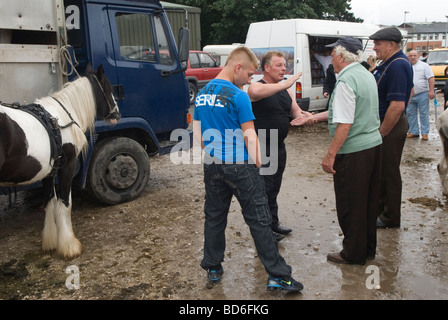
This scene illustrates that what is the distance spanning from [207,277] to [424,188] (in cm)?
399

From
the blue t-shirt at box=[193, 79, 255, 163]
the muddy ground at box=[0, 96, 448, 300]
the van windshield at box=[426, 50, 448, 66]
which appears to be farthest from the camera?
the van windshield at box=[426, 50, 448, 66]

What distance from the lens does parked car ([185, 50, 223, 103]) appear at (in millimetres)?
15750

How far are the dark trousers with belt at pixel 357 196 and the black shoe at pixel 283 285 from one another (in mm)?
756

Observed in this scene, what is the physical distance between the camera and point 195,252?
4.14 metres

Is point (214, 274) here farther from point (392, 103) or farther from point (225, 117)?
point (392, 103)

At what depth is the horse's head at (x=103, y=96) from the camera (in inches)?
182

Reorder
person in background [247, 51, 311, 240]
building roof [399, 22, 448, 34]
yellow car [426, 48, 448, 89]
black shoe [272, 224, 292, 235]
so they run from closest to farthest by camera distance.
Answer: person in background [247, 51, 311, 240]
black shoe [272, 224, 292, 235]
yellow car [426, 48, 448, 89]
building roof [399, 22, 448, 34]

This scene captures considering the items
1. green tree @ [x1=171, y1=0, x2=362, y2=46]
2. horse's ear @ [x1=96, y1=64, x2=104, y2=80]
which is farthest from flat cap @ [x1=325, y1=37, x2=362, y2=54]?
green tree @ [x1=171, y1=0, x2=362, y2=46]

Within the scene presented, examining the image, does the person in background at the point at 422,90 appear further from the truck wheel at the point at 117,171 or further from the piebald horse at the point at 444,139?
the truck wheel at the point at 117,171

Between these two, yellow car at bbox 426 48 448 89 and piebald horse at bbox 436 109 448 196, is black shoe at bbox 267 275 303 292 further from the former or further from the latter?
yellow car at bbox 426 48 448 89

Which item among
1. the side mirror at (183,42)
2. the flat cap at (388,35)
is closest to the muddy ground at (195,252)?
the side mirror at (183,42)

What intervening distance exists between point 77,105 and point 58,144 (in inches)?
24.2

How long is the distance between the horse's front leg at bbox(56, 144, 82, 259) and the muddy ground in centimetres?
11
